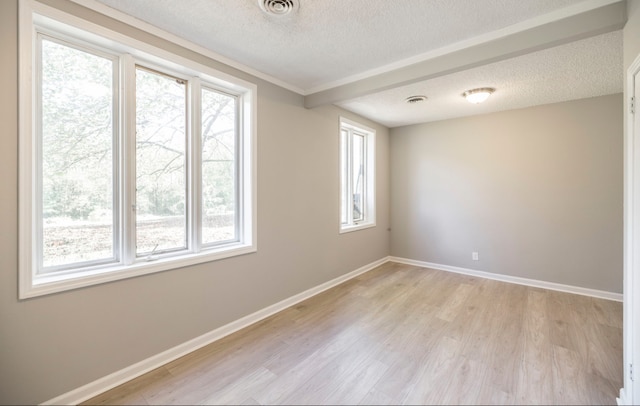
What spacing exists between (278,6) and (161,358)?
2720mm

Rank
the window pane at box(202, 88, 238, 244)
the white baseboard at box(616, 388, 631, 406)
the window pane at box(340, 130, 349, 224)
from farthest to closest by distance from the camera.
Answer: the window pane at box(340, 130, 349, 224), the window pane at box(202, 88, 238, 244), the white baseboard at box(616, 388, 631, 406)

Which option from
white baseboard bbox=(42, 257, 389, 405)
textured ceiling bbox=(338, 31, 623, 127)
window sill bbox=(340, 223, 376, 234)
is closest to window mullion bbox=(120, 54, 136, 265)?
white baseboard bbox=(42, 257, 389, 405)

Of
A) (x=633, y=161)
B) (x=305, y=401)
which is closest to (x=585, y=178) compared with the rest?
(x=633, y=161)

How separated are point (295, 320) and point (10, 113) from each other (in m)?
2.64

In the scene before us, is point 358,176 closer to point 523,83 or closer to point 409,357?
point 523,83

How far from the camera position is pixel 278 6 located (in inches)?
68.9

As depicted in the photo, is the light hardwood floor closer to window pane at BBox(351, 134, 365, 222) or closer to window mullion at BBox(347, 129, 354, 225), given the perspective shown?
window mullion at BBox(347, 129, 354, 225)

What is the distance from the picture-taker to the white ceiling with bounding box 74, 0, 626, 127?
69.8 inches

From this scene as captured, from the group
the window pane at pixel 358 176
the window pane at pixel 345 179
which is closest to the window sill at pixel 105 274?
the window pane at pixel 345 179

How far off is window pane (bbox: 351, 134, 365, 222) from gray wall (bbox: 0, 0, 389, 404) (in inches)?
19.0

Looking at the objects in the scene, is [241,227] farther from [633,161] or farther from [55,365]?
[633,161]

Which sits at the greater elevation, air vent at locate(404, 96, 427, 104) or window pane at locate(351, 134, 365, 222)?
air vent at locate(404, 96, 427, 104)

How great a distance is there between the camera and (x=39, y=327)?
158 cm

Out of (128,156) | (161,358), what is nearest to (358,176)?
(128,156)
